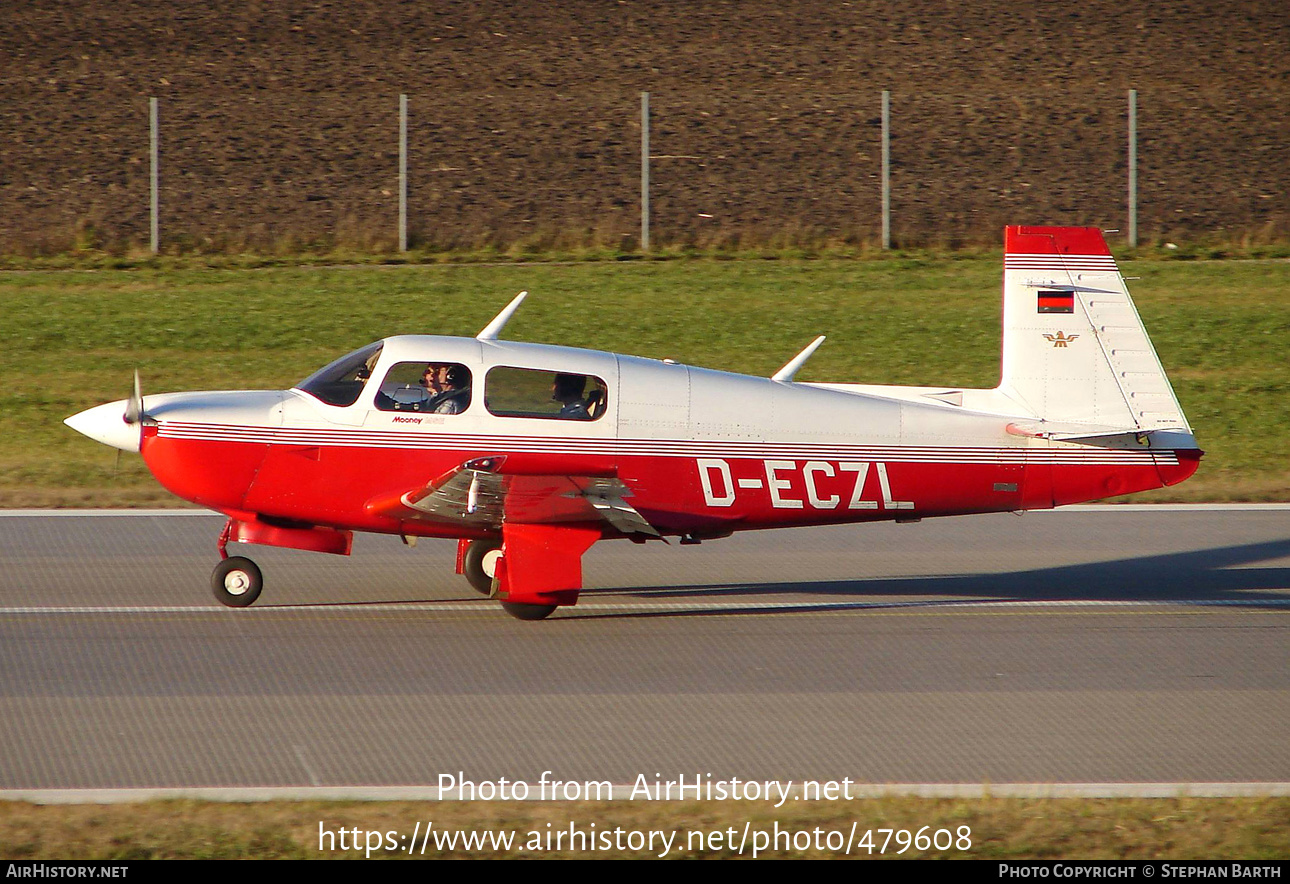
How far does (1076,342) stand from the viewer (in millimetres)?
10797

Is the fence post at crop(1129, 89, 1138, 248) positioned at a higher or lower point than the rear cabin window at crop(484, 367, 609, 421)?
higher

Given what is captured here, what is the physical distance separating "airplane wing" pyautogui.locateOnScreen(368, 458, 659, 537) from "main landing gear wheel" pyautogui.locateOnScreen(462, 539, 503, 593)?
29.3 inches

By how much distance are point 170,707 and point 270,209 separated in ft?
65.2

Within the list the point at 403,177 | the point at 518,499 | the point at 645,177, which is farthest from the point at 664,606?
the point at 403,177

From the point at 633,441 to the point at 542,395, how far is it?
0.73 meters

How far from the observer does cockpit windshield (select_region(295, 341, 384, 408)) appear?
10.5 m

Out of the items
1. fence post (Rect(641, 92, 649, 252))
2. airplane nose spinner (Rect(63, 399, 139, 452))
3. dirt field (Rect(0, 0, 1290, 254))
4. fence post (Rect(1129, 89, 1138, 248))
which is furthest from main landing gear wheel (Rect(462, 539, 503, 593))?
fence post (Rect(1129, 89, 1138, 248))

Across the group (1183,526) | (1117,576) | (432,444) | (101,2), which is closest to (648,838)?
(432,444)

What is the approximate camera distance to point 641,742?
7.64 metres

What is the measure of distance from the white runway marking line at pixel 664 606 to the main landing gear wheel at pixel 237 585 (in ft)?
0.28

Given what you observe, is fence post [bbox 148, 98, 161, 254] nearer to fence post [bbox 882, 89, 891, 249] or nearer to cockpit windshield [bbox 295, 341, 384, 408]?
fence post [bbox 882, 89, 891, 249]

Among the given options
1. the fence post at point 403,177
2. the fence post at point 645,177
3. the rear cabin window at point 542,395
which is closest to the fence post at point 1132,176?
the fence post at point 645,177

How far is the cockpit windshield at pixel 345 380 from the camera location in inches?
414

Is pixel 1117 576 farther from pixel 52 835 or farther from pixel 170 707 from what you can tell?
pixel 52 835
